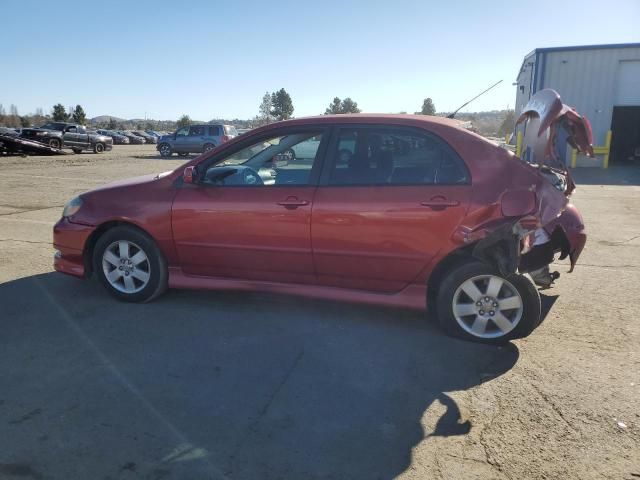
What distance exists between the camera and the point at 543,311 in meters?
4.41

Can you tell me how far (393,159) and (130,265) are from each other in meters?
2.52

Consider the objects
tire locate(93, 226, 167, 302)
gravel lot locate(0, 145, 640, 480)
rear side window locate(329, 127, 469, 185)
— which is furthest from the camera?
tire locate(93, 226, 167, 302)

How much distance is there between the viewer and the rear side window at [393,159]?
148 inches

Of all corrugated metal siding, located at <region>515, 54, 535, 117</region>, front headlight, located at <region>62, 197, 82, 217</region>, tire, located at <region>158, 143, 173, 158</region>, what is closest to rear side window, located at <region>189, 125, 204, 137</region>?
tire, located at <region>158, 143, 173, 158</region>

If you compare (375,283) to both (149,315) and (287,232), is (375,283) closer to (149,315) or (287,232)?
(287,232)

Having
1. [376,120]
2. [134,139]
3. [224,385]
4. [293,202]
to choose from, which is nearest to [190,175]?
[293,202]

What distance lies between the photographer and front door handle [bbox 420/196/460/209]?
362cm

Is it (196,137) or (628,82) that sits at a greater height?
(628,82)

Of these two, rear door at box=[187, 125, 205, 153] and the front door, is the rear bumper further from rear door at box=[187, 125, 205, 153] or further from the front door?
rear door at box=[187, 125, 205, 153]

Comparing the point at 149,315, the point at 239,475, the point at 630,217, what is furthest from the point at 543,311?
the point at 630,217

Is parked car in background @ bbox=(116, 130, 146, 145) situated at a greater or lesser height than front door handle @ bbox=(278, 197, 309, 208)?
greater

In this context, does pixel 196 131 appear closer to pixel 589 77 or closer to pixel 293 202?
pixel 589 77

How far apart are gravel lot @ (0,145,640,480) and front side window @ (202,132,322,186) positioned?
115 centimetres

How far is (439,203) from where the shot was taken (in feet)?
12.0
